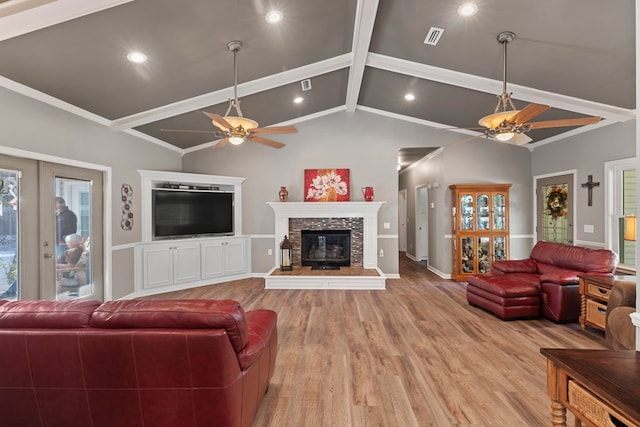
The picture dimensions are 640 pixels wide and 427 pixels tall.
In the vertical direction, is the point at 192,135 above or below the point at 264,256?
above

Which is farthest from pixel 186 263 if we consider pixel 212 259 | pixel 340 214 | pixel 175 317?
pixel 175 317

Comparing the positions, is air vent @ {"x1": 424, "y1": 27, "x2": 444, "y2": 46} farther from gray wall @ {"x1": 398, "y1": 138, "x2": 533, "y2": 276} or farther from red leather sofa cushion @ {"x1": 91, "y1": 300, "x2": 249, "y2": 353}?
red leather sofa cushion @ {"x1": 91, "y1": 300, "x2": 249, "y2": 353}

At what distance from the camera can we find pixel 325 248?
616 cm

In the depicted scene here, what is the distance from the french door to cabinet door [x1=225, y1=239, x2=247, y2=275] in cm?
208

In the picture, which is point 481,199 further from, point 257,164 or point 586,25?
point 257,164

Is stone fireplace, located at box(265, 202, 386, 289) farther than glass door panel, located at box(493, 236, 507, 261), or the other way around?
stone fireplace, located at box(265, 202, 386, 289)

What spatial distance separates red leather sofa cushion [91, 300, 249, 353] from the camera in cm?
154

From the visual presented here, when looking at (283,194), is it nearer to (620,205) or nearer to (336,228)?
(336,228)

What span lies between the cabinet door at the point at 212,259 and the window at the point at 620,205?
628 cm

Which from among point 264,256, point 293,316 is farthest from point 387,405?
point 264,256

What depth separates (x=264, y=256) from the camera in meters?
6.28

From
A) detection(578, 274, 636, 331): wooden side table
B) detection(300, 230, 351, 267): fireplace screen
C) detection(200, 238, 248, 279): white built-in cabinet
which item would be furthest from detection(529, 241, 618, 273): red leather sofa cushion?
detection(200, 238, 248, 279): white built-in cabinet

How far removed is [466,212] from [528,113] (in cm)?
324

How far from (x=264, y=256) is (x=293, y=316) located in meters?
2.47
